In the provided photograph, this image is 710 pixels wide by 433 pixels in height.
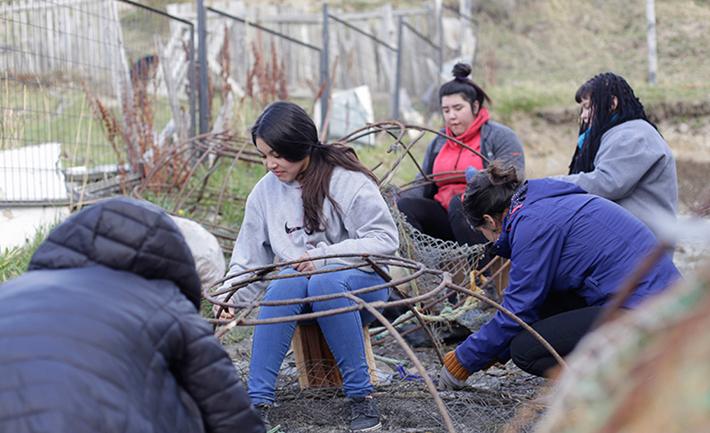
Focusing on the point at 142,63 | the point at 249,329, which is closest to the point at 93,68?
the point at 142,63

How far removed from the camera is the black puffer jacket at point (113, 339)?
4.91 ft

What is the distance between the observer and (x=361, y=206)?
3.66 metres

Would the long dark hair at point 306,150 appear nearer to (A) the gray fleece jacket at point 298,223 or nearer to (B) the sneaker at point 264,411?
(A) the gray fleece jacket at point 298,223

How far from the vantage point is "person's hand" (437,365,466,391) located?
349 centimetres

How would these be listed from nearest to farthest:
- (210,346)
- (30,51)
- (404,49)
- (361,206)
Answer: (210,346)
(361,206)
(30,51)
(404,49)

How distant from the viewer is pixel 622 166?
430 cm

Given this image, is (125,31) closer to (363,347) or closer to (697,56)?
(363,347)

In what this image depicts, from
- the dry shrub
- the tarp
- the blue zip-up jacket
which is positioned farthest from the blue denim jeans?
the dry shrub

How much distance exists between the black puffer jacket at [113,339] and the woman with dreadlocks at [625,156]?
9.27 ft

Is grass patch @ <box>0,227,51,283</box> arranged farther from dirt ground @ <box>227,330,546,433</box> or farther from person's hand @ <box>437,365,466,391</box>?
person's hand @ <box>437,365,466,391</box>

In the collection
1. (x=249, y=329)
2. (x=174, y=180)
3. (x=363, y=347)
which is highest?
(x=174, y=180)

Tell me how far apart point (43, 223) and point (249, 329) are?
1509 millimetres

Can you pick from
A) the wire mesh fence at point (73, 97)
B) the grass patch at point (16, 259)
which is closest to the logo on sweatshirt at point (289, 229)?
the grass patch at point (16, 259)

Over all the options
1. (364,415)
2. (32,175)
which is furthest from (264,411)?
(32,175)
